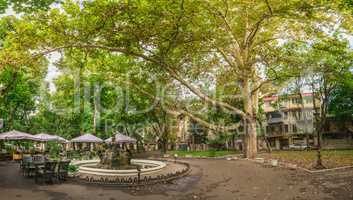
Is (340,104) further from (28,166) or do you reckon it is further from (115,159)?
(28,166)

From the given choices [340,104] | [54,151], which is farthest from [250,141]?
[340,104]

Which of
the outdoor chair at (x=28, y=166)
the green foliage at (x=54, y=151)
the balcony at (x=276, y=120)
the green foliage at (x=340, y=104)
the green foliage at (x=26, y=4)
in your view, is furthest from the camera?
the balcony at (x=276, y=120)

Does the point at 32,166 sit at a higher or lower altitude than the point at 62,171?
higher

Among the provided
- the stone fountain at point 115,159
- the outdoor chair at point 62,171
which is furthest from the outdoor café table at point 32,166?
the stone fountain at point 115,159

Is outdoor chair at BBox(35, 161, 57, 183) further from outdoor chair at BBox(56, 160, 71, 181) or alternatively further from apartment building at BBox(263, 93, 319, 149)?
apartment building at BBox(263, 93, 319, 149)

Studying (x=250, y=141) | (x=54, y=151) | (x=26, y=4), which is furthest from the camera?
(x=54, y=151)

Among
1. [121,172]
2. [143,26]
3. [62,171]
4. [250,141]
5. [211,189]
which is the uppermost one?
[143,26]

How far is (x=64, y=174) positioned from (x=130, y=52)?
23.1ft

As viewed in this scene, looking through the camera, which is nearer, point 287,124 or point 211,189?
point 211,189

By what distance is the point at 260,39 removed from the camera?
90.9 ft

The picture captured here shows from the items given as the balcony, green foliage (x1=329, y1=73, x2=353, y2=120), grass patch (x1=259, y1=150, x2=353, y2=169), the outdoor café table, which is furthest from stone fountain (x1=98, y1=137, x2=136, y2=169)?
the balcony

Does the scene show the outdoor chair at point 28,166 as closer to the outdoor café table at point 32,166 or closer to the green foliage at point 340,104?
the outdoor café table at point 32,166

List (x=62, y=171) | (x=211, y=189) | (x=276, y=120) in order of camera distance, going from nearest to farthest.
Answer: (x=211, y=189), (x=62, y=171), (x=276, y=120)

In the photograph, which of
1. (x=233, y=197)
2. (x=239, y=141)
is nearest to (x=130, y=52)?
(x=233, y=197)
